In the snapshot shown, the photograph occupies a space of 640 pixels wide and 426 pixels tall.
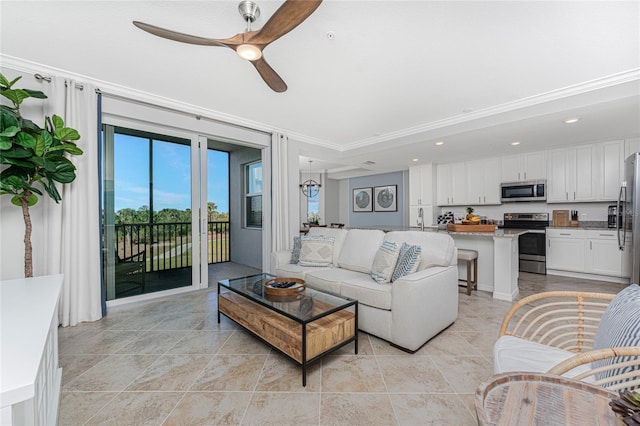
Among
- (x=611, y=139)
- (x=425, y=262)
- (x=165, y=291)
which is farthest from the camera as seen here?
(x=611, y=139)

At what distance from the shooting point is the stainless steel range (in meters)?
4.81

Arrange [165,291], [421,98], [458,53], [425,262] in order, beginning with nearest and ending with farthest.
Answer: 1. [458,53]
2. [425,262]
3. [421,98]
4. [165,291]

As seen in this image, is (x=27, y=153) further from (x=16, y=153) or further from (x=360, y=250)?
(x=360, y=250)

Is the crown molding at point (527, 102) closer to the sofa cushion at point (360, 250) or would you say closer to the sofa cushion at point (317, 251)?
the sofa cushion at point (360, 250)

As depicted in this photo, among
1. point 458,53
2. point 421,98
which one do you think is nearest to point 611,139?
point 421,98

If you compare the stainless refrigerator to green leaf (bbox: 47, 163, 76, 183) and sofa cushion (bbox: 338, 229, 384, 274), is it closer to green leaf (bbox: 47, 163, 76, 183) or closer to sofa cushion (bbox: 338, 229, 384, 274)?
sofa cushion (bbox: 338, 229, 384, 274)

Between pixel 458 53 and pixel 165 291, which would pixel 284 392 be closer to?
pixel 165 291

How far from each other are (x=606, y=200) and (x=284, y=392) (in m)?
5.89

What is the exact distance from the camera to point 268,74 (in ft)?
6.80

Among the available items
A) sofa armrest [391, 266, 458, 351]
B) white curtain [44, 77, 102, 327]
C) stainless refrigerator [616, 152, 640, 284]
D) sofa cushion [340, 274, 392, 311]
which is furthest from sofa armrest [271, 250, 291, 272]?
stainless refrigerator [616, 152, 640, 284]

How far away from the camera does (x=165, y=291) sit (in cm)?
355

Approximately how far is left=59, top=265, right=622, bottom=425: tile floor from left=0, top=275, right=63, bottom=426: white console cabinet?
34 cm

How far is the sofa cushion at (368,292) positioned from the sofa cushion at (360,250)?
35 cm

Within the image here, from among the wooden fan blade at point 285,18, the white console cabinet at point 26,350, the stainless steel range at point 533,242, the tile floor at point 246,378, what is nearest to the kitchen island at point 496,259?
the tile floor at point 246,378
